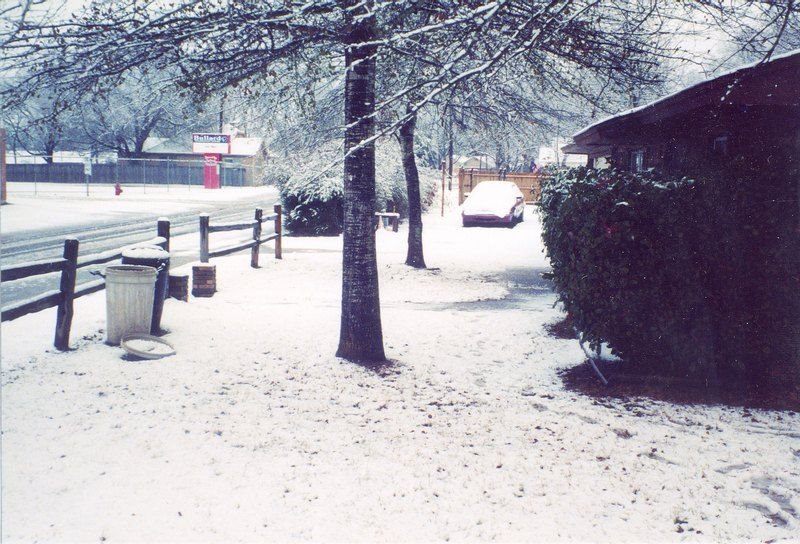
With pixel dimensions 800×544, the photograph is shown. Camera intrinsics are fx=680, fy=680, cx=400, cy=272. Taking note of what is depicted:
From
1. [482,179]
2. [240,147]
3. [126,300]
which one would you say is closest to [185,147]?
[240,147]

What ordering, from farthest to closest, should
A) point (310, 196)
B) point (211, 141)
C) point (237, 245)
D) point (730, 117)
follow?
point (211, 141) < point (310, 196) < point (237, 245) < point (730, 117)

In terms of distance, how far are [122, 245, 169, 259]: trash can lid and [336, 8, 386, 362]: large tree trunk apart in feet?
7.77

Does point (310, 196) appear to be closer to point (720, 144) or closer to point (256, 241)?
point (256, 241)

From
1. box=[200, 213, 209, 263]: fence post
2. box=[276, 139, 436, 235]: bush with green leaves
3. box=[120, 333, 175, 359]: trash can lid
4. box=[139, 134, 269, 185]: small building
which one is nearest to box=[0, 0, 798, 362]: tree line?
box=[120, 333, 175, 359]: trash can lid

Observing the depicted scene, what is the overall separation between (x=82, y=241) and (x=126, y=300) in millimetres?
11751

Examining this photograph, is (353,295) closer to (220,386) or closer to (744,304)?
(220,386)

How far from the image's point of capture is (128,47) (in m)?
5.59

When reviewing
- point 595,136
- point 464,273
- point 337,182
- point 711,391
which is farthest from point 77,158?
point 711,391

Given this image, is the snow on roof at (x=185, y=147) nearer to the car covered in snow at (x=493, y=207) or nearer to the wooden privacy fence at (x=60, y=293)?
the car covered in snow at (x=493, y=207)

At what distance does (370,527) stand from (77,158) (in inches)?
2218

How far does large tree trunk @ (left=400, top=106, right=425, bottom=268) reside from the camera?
14.0 m

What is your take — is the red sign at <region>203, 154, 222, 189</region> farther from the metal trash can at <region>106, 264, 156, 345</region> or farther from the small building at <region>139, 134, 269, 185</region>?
the metal trash can at <region>106, 264, 156, 345</region>

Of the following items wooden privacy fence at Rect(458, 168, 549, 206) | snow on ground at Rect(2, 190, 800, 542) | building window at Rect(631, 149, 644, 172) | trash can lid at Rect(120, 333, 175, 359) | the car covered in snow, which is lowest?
snow on ground at Rect(2, 190, 800, 542)

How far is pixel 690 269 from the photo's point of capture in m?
5.98
